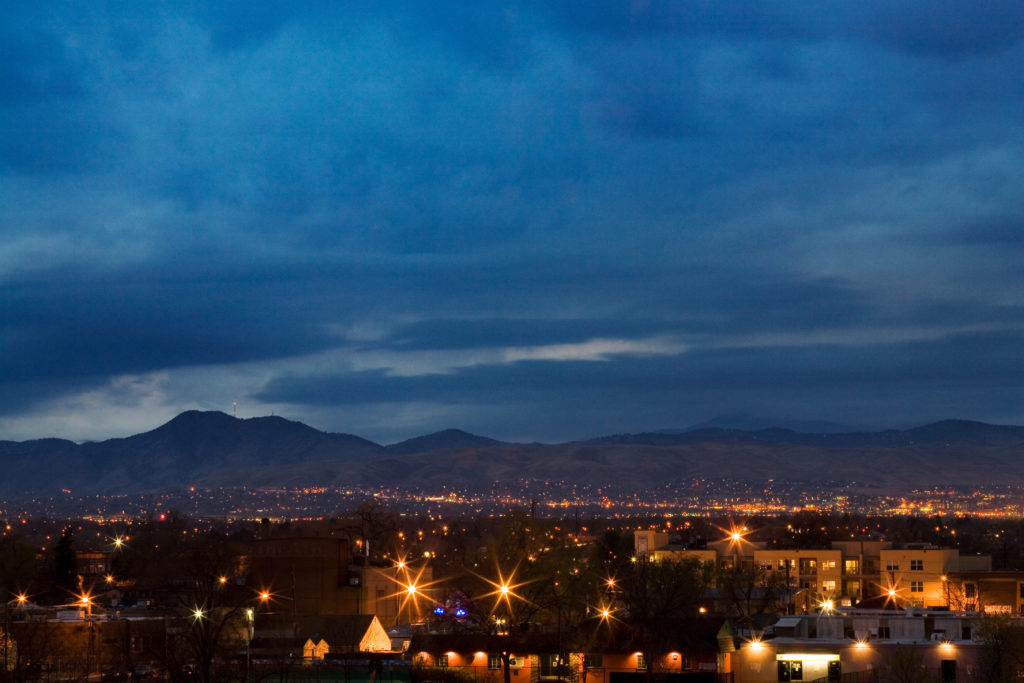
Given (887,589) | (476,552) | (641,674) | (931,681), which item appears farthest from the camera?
(887,589)

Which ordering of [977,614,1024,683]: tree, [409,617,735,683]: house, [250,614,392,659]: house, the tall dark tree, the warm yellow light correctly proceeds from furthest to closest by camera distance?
the tall dark tree, [250,614,392,659]: house, [409,617,735,683]: house, the warm yellow light, [977,614,1024,683]: tree

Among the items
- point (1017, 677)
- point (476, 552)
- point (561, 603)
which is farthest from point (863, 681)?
point (476, 552)

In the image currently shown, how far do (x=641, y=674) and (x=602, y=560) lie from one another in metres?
42.4

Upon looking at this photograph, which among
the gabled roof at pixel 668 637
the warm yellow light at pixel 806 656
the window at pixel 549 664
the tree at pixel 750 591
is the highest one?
the tree at pixel 750 591

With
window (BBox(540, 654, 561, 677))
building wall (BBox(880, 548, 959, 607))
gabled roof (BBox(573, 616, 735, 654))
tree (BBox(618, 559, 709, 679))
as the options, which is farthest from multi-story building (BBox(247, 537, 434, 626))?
building wall (BBox(880, 548, 959, 607))

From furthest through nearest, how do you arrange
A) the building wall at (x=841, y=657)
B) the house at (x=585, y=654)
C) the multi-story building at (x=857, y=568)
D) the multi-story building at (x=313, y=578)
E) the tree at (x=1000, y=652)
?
the multi-story building at (x=857, y=568) → the multi-story building at (x=313, y=578) → the house at (x=585, y=654) → the building wall at (x=841, y=657) → the tree at (x=1000, y=652)

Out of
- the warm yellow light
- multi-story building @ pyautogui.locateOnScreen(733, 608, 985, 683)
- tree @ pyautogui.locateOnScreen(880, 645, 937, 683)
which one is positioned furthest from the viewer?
the warm yellow light

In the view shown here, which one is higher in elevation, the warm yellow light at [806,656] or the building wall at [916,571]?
the building wall at [916,571]

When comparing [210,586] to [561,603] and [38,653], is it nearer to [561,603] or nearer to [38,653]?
[38,653]

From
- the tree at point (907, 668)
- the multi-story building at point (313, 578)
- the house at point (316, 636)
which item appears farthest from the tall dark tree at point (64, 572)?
the tree at point (907, 668)

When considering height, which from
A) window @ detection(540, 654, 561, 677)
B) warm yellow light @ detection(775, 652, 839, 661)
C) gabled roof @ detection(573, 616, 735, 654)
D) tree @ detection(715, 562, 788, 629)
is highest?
tree @ detection(715, 562, 788, 629)

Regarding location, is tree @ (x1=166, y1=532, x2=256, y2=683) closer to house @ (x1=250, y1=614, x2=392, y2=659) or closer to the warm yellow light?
house @ (x1=250, y1=614, x2=392, y2=659)

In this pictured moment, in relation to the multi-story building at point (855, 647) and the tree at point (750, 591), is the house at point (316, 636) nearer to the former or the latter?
the multi-story building at point (855, 647)

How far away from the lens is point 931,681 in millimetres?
52281
